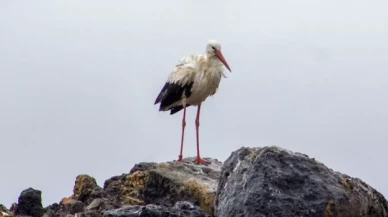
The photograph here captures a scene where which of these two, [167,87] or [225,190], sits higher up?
[167,87]

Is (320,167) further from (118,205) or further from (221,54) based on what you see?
(221,54)

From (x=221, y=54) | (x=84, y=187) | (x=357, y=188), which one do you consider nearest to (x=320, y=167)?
(x=357, y=188)

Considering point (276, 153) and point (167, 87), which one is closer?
point (276, 153)

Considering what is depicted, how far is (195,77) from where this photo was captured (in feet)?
67.1

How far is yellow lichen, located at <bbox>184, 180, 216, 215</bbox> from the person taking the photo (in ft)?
48.4

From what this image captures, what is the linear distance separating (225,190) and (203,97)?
7834 millimetres

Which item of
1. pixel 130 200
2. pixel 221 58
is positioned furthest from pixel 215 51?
pixel 130 200

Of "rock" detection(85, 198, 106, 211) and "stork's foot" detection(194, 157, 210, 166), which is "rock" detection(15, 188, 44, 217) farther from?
"stork's foot" detection(194, 157, 210, 166)

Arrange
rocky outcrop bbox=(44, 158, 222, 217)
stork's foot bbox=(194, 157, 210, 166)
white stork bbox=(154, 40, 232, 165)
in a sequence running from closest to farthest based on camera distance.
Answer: rocky outcrop bbox=(44, 158, 222, 217), stork's foot bbox=(194, 157, 210, 166), white stork bbox=(154, 40, 232, 165)

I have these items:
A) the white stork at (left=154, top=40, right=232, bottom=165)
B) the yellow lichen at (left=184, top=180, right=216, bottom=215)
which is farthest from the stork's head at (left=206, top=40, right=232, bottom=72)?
the yellow lichen at (left=184, top=180, right=216, bottom=215)

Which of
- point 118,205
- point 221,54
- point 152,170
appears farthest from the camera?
point 221,54

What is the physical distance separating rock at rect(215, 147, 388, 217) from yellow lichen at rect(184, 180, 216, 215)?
161 centimetres

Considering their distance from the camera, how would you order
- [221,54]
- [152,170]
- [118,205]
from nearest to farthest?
[118,205] → [152,170] → [221,54]

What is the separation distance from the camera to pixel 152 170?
52.8 feet
